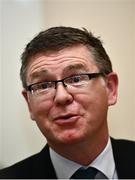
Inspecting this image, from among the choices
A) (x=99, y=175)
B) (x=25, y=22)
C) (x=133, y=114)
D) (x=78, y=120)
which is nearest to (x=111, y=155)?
(x=99, y=175)

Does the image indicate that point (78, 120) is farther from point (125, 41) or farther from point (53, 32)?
point (125, 41)

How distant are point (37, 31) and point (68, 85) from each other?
557mm

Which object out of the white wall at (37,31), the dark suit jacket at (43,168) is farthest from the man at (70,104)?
the white wall at (37,31)

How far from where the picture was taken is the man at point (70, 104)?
112 centimetres

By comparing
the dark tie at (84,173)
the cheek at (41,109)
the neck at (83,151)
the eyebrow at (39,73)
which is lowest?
the dark tie at (84,173)

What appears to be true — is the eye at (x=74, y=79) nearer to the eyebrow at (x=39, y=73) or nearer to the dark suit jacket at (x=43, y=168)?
the eyebrow at (x=39, y=73)

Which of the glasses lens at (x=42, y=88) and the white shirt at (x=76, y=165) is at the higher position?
the glasses lens at (x=42, y=88)

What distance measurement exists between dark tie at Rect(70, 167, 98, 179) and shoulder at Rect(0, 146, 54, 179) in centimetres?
11

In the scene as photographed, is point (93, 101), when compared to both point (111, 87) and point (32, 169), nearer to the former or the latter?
point (111, 87)

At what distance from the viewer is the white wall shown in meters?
1.54

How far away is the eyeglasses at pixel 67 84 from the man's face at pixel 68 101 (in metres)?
0.01

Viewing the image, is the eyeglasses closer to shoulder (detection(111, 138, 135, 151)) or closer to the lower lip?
the lower lip

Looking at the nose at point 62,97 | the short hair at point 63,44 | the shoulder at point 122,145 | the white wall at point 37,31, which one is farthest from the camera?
the white wall at point 37,31

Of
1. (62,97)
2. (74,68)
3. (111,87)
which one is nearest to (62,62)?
(74,68)
